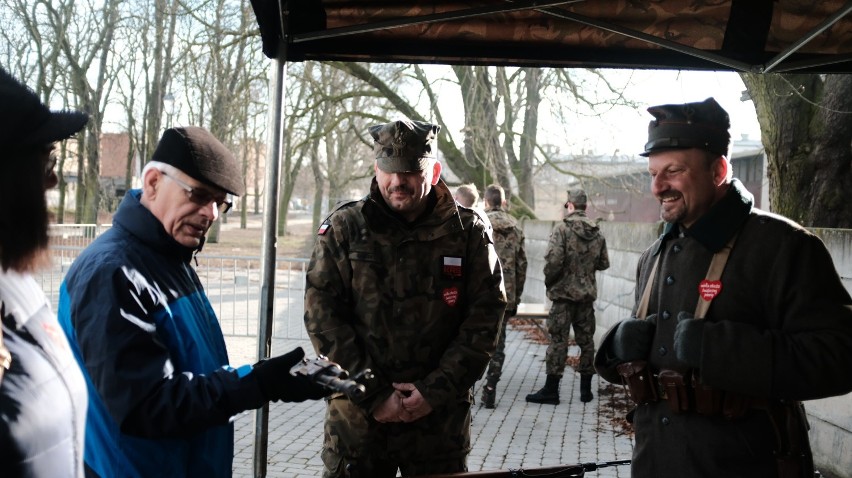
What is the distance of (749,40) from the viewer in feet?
13.3

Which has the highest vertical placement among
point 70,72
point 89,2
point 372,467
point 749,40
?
point 89,2

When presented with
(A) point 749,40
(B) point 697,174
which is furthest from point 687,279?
(A) point 749,40

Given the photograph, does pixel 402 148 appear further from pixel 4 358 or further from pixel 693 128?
pixel 4 358

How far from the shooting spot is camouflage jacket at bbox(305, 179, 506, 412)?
354 cm

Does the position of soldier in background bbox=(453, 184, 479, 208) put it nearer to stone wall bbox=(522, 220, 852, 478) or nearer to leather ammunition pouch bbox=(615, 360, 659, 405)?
stone wall bbox=(522, 220, 852, 478)

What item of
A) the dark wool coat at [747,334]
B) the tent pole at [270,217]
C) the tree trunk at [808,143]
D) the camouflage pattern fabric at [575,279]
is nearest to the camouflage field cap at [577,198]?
the camouflage pattern fabric at [575,279]

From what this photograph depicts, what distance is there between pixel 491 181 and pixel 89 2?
17.5 meters

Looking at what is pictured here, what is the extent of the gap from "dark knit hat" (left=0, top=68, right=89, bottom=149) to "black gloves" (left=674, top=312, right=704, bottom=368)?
6.51 feet

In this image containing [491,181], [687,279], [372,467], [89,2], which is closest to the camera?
[687,279]

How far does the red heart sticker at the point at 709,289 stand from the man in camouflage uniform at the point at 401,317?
38.9 inches

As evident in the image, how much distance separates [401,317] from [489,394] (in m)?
5.63

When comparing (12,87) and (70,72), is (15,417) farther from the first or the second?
(70,72)

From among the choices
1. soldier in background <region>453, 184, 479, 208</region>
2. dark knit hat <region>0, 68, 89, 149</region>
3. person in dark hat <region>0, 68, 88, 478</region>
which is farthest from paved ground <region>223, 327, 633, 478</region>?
dark knit hat <region>0, 68, 89, 149</region>

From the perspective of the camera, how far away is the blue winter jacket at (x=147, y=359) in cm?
232
